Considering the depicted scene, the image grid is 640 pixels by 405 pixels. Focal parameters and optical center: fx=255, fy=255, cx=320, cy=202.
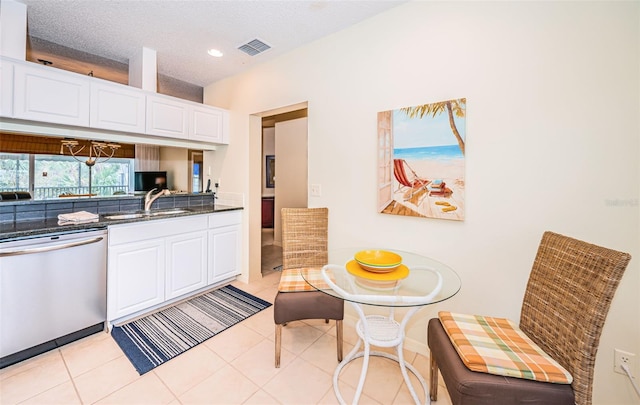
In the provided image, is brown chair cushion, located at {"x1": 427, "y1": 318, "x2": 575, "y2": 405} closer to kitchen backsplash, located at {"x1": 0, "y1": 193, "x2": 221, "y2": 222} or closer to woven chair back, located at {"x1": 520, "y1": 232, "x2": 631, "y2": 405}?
woven chair back, located at {"x1": 520, "y1": 232, "x2": 631, "y2": 405}

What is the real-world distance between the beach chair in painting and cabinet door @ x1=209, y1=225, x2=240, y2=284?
2.14m

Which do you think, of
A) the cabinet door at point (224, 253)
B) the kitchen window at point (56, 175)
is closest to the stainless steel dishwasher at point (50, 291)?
the cabinet door at point (224, 253)

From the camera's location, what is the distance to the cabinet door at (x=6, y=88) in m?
1.90

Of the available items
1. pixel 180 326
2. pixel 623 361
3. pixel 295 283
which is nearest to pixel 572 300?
pixel 623 361

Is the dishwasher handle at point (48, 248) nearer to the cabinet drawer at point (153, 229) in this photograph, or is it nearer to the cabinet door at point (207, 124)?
the cabinet drawer at point (153, 229)

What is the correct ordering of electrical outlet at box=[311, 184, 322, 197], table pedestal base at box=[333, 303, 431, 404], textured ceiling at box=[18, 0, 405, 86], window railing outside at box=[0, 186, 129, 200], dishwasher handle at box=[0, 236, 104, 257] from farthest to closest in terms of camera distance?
window railing outside at box=[0, 186, 129, 200], electrical outlet at box=[311, 184, 322, 197], textured ceiling at box=[18, 0, 405, 86], dishwasher handle at box=[0, 236, 104, 257], table pedestal base at box=[333, 303, 431, 404]

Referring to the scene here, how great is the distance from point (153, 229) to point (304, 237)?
4.82 ft

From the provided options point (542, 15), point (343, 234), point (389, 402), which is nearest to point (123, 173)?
point (343, 234)

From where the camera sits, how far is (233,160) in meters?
3.45

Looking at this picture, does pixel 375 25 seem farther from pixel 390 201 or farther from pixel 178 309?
pixel 178 309

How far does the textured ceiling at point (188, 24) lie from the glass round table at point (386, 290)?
6.72 feet

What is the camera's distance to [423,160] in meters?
1.93

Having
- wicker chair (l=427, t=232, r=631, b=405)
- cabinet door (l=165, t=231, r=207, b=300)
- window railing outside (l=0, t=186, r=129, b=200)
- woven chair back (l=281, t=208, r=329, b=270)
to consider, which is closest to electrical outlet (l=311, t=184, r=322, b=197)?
woven chair back (l=281, t=208, r=329, b=270)

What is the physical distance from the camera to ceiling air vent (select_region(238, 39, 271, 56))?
2600mm
